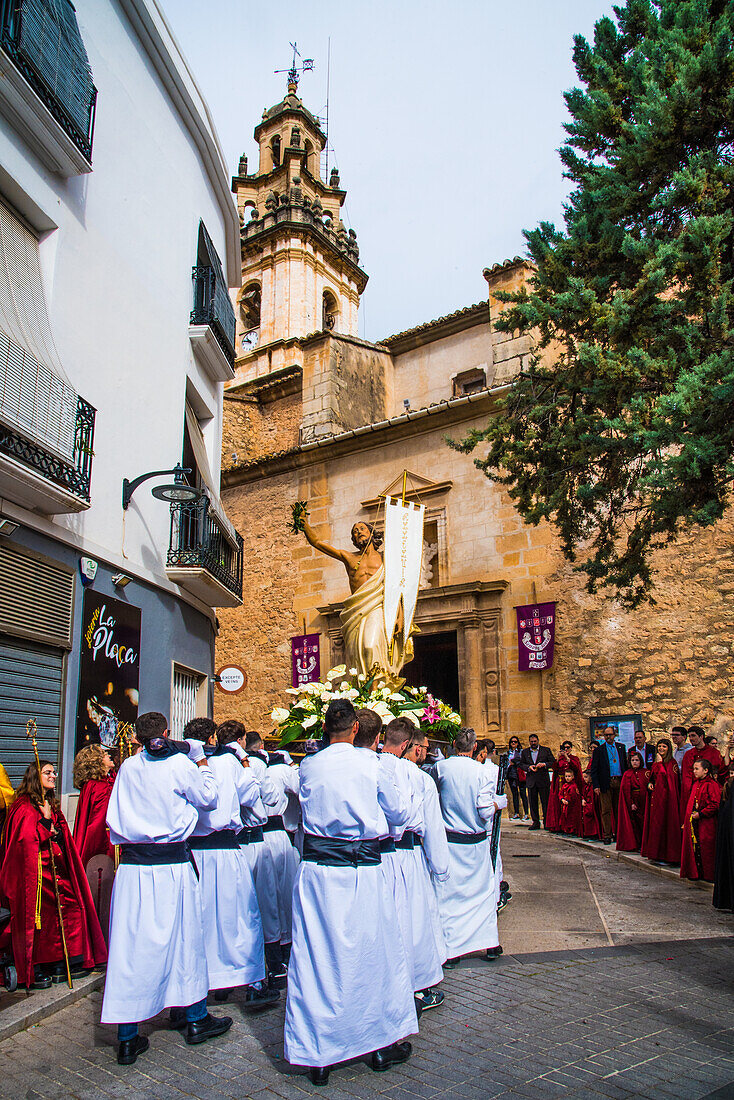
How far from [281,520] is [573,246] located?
13.4 m

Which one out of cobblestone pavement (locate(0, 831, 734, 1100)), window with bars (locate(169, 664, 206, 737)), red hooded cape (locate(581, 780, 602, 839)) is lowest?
cobblestone pavement (locate(0, 831, 734, 1100))

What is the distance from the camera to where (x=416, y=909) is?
5.23m

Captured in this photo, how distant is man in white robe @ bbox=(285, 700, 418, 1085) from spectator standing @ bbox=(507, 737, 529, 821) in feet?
36.5

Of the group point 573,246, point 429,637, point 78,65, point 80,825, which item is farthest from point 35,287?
point 429,637

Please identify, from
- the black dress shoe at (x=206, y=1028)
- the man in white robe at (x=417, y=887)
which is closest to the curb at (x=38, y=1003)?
the black dress shoe at (x=206, y=1028)

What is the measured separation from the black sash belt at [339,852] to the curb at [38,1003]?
6.50 ft

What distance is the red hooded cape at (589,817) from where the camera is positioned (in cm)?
1273

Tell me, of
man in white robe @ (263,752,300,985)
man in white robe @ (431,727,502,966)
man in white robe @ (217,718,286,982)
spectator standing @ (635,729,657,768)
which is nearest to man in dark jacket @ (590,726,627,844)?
spectator standing @ (635,729,657,768)

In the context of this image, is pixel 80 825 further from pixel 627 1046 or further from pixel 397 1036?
pixel 627 1046

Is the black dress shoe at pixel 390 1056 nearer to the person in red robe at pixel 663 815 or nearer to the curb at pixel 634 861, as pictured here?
the curb at pixel 634 861

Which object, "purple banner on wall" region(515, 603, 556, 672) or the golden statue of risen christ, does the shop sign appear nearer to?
the golden statue of risen christ

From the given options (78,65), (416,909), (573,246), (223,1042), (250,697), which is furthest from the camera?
(250,697)

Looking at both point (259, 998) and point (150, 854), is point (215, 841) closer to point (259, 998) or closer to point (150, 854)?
point (150, 854)

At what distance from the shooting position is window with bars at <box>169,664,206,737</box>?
11.3 meters
